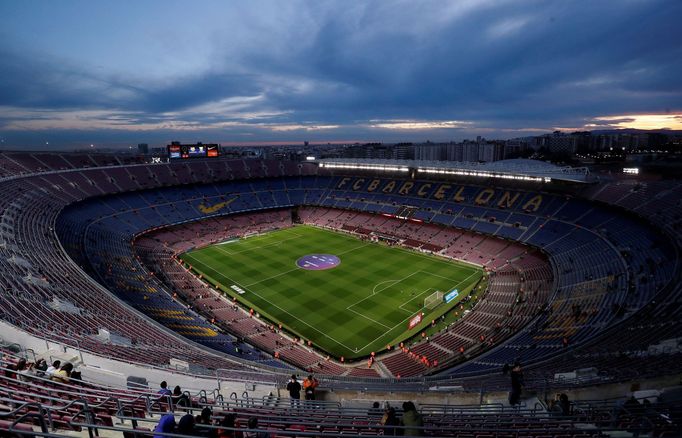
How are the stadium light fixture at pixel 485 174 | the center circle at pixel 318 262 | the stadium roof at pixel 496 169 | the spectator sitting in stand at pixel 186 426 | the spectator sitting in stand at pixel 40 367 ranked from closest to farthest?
the spectator sitting in stand at pixel 186 426 < the spectator sitting in stand at pixel 40 367 < the center circle at pixel 318 262 < the stadium roof at pixel 496 169 < the stadium light fixture at pixel 485 174

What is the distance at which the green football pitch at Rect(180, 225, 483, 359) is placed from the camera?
31344 mm

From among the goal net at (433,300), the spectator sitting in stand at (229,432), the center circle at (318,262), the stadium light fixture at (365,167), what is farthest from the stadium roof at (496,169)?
the spectator sitting in stand at (229,432)

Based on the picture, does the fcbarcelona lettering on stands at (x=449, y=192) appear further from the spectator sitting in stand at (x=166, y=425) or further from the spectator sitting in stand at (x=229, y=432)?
the spectator sitting in stand at (x=166, y=425)

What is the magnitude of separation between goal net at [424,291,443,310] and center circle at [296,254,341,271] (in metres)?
14.5

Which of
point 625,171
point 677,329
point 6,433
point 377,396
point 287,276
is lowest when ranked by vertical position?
point 287,276

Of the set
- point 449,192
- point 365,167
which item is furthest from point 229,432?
point 365,167

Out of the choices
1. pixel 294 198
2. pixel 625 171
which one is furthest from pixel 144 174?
pixel 625 171

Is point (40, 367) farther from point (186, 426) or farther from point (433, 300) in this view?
point (433, 300)

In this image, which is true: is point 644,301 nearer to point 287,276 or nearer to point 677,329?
point 677,329

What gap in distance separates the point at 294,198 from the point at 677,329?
62936 millimetres

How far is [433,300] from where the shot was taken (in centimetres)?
3503

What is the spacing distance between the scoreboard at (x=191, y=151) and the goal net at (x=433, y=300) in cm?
5930

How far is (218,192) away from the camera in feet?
232

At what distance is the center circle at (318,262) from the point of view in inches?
1793
